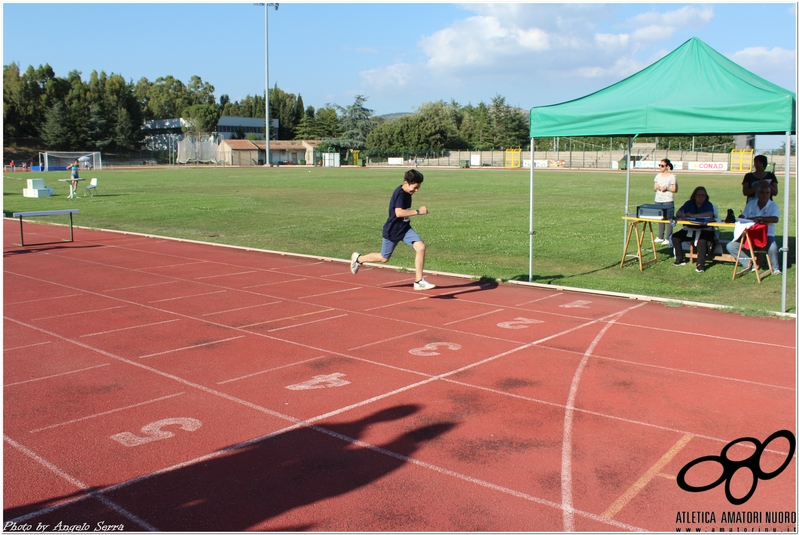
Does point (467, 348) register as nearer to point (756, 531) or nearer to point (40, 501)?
point (756, 531)

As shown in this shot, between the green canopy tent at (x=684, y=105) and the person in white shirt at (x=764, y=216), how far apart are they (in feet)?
6.53

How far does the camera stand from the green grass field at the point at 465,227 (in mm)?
12164

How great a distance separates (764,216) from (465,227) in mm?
9046

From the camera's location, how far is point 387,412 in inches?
236

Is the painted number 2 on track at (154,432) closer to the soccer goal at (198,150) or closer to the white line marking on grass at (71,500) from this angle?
the white line marking on grass at (71,500)

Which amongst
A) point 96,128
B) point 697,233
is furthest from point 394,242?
point 96,128

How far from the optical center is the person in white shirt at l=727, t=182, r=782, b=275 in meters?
11.9

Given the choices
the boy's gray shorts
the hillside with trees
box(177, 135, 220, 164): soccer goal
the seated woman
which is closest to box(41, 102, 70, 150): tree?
the hillside with trees

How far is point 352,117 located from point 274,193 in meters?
86.7

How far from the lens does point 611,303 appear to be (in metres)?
10.4

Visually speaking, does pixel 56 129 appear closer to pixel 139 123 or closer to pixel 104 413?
Answer: pixel 139 123

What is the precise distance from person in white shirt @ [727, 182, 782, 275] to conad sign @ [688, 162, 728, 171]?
205 ft

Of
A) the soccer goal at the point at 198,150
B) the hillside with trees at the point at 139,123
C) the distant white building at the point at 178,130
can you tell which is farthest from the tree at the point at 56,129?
the soccer goal at the point at 198,150

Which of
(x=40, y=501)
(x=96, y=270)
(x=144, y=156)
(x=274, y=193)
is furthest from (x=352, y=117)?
(x=40, y=501)
